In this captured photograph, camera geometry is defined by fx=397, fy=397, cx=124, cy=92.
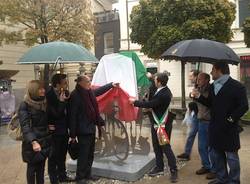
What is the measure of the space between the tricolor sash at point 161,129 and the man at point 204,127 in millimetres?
571

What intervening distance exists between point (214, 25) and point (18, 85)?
9961 millimetres

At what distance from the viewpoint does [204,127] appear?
6.37 meters

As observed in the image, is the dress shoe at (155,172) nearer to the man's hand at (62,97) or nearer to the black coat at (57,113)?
the black coat at (57,113)

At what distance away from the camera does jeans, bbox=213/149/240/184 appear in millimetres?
5402

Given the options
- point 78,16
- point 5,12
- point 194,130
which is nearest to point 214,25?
point 78,16

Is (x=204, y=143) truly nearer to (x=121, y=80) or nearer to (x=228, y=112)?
(x=228, y=112)

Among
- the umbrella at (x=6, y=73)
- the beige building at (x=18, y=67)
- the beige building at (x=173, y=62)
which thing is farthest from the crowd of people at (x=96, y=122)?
the beige building at (x=173, y=62)

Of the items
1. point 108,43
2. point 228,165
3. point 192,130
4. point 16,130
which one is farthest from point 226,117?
point 108,43

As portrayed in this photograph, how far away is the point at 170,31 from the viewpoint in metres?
15.6

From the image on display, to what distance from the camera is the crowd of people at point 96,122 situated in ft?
17.2

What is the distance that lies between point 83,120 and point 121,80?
1244mm

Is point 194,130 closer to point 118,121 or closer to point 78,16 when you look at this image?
point 118,121

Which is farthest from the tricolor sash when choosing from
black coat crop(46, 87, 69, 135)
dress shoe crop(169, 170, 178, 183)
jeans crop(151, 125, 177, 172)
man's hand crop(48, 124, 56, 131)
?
man's hand crop(48, 124, 56, 131)

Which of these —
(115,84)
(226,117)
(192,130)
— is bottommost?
(192,130)
